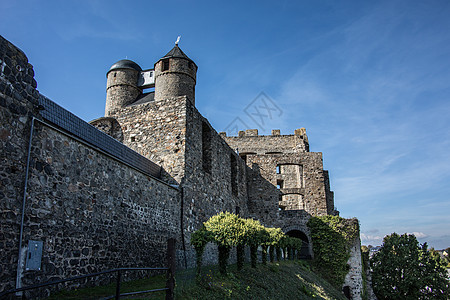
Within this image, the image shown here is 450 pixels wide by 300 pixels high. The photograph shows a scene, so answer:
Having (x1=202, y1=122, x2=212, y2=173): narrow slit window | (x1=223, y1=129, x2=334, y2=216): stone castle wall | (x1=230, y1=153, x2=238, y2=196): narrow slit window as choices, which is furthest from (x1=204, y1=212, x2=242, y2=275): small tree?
(x1=223, y1=129, x2=334, y2=216): stone castle wall

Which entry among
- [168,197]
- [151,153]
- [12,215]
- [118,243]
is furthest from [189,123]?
[12,215]

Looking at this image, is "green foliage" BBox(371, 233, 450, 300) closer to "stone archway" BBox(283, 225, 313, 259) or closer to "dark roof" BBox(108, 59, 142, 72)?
"stone archway" BBox(283, 225, 313, 259)

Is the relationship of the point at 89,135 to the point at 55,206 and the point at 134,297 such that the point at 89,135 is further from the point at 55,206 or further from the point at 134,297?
the point at 134,297

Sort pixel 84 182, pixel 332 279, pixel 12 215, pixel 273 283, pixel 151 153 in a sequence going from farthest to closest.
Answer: pixel 332 279, pixel 151 153, pixel 273 283, pixel 84 182, pixel 12 215

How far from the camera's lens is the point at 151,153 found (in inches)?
529

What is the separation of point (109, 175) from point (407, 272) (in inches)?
921

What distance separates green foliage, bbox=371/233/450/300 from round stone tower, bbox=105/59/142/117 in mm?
20808

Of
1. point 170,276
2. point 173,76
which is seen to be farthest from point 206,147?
point 170,276

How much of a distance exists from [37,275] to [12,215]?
1202mm

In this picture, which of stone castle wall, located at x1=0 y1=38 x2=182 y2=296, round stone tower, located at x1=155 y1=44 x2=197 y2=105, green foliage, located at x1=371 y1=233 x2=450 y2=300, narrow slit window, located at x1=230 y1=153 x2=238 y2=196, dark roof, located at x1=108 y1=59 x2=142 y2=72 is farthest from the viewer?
green foliage, located at x1=371 y1=233 x2=450 y2=300

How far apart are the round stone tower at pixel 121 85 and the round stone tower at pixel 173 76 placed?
207cm

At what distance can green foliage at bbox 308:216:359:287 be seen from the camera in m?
20.7

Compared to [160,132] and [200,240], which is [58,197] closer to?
[200,240]

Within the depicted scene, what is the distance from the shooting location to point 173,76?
51.8 ft
